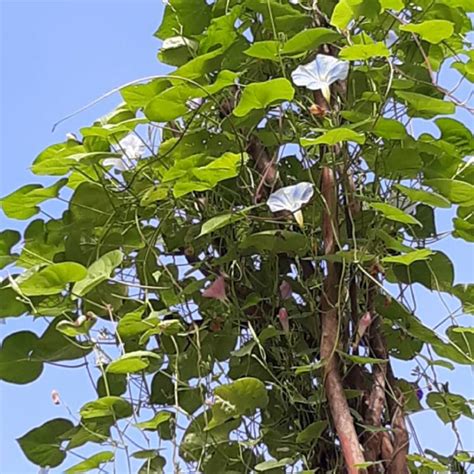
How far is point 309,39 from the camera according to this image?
607 millimetres

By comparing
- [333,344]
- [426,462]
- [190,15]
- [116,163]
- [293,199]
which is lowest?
[426,462]

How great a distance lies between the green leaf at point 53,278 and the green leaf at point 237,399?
0.48 feet

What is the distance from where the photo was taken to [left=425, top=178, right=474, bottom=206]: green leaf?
0.65 meters

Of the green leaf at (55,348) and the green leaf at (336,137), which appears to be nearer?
the green leaf at (336,137)

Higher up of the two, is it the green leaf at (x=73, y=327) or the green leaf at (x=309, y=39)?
the green leaf at (x=309, y=39)

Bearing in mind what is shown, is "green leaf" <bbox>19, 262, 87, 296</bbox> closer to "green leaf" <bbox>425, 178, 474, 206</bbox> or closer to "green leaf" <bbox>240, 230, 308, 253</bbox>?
"green leaf" <bbox>240, 230, 308, 253</bbox>

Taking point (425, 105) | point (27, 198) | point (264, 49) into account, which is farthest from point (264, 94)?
point (27, 198)

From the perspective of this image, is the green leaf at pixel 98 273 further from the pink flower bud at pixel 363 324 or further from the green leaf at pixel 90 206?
the pink flower bud at pixel 363 324

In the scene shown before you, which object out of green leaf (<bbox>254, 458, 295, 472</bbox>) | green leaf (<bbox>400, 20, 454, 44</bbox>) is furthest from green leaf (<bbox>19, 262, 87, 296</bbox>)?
green leaf (<bbox>400, 20, 454, 44</bbox>)

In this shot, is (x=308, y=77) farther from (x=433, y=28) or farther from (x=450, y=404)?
(x=450, y=404)

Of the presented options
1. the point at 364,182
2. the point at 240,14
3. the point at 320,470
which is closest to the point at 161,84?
the point at 240,14

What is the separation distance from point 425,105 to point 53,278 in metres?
0.34

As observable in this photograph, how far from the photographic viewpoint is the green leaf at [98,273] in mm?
639

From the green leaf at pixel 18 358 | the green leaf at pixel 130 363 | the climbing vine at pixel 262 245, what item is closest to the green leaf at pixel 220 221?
the climbing vine at pixel 262 245
